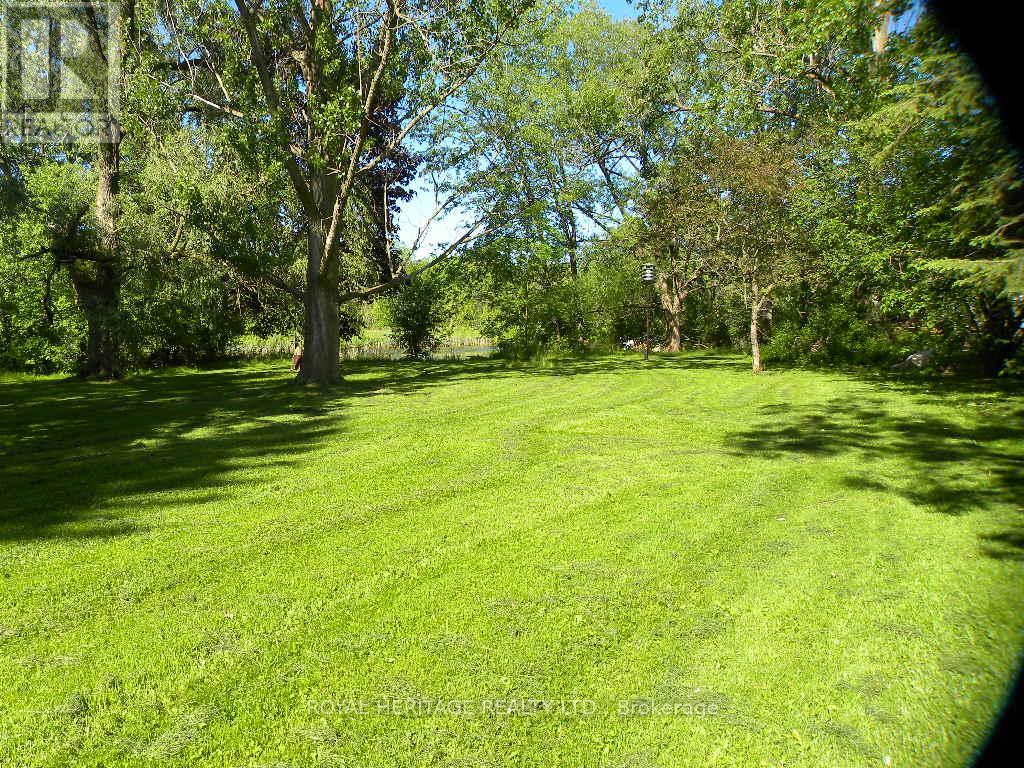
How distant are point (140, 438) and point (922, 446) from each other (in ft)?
34.6

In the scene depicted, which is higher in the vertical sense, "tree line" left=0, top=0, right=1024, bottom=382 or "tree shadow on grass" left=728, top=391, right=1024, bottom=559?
"tree line" left=0, top=0, right=1024, bottom=382

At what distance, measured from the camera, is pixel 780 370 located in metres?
17.9

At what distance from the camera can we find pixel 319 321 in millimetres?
14633

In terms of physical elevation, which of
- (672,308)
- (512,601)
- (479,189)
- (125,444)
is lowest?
(512,601)

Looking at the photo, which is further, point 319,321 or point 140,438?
point 319,321

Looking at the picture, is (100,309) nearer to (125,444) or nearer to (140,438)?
(140,438)

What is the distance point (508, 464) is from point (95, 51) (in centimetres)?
1802

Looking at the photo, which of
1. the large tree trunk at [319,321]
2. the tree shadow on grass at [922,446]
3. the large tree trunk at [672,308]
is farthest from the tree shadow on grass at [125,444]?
the large tree trunk at [672,308]

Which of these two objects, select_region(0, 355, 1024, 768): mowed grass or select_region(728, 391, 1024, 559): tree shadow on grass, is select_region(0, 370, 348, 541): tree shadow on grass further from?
select_region(728, 391, 1024, 559): tree shadow on grass

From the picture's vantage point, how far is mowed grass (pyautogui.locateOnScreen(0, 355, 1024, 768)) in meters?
2.38

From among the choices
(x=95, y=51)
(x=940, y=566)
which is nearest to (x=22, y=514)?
(x=940, y=566)

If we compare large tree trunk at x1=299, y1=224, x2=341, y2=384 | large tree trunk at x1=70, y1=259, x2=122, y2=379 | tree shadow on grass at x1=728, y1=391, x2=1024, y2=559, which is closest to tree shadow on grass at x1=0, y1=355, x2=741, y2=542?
large tree trunk at x1=299, y1=224, x2=341, y2=384

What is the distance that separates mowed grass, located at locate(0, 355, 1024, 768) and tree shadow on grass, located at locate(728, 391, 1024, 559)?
6 cm

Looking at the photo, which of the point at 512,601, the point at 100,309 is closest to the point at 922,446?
the point at 512,601
